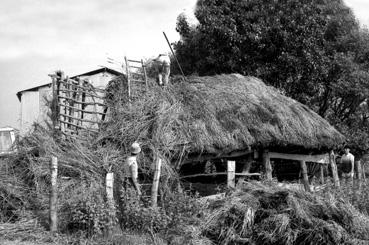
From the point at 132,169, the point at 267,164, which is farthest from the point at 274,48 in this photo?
the point at 132,169

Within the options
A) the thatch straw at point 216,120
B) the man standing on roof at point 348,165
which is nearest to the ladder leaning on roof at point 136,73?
the thatch straw at point 216,120

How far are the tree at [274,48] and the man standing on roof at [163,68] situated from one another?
13.6 feet

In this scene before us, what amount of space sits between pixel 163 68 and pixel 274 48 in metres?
5.43

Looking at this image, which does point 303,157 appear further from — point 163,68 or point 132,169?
point 132,169

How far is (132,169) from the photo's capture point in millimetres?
9930

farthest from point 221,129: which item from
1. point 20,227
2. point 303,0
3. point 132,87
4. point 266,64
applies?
point 303,0

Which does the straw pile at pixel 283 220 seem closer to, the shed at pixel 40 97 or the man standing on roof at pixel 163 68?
the man standing on roof at pixel 163 68

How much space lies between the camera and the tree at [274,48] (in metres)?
17.0

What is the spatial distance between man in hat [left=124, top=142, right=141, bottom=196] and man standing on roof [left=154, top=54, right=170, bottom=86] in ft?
10.5

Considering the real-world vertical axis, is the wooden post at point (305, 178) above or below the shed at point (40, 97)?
below

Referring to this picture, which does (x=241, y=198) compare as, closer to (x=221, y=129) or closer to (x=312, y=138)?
(x=221, y=129)

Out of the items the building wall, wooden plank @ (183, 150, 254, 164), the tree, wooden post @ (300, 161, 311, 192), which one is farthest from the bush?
the tree

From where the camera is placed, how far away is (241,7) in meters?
17.3

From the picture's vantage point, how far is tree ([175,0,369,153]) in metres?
17.0
